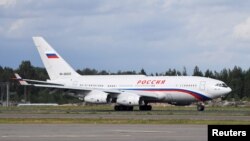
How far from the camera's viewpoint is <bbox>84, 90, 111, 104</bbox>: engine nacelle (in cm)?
7431

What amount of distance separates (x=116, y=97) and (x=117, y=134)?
4533 cm

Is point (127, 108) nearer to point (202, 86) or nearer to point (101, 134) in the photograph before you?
point (202, 86)

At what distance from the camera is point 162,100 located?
Answer: 75875mm

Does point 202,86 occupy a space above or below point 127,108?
above

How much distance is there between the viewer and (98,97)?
74.6 m

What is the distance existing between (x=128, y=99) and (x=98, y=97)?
316 centimetres

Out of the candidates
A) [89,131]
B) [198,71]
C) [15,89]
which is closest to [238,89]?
[198,71]

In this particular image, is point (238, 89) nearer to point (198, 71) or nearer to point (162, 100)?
point (198, 71)

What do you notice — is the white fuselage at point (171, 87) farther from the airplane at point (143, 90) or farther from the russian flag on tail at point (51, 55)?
the russian flag on tail at point (51, 55)

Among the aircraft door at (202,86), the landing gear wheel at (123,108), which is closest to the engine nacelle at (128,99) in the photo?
the landing gear wheel at (123,108)

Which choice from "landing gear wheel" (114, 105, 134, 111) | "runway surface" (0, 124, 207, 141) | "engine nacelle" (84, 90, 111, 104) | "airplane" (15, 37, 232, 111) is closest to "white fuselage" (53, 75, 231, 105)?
"airplane" (15, 37, 232, 111)

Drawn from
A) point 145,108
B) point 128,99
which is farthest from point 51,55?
point 145,108

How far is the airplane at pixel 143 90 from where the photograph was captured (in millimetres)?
74188

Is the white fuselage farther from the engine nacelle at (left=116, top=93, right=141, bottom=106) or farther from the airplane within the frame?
the engine nacelle at (left=116, top=93, right=141, bottom=106)
